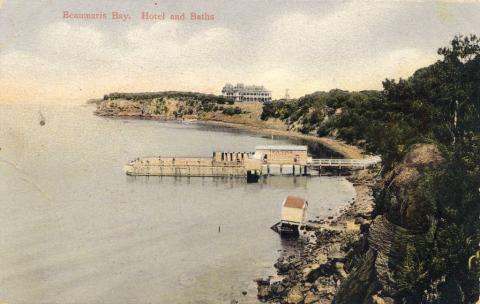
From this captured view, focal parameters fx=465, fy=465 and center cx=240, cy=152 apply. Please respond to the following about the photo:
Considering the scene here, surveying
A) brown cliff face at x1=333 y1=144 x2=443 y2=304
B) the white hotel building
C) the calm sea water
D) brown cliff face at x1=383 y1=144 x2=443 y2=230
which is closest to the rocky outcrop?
the calm sea water

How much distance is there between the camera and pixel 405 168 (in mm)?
15758

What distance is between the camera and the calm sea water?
20.5 metres

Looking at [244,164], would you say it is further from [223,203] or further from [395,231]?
[395,231]

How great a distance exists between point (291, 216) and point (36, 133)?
39.9m

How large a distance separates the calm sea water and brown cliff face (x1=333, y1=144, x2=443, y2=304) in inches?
212

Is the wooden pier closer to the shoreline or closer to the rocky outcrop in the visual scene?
the shoreline

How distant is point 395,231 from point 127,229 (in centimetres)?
1691

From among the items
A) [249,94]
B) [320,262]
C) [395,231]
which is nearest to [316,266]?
[320,262]

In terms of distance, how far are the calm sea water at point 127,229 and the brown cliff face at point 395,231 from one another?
539 centimetres

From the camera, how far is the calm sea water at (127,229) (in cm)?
2055

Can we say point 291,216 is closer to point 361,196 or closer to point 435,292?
point 361,196

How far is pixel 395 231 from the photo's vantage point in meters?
14.6

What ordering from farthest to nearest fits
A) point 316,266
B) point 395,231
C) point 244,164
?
point 244,164, point 316,266, point 395,231

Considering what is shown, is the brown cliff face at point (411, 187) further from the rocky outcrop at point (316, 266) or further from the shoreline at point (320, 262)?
the shoreline at point (320, 262)
